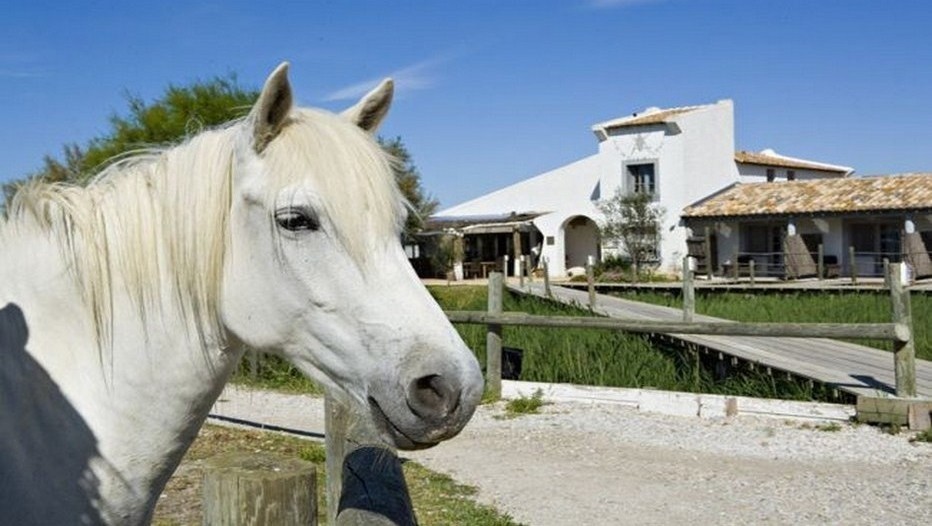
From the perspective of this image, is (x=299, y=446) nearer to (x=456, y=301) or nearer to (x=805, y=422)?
(x=805, y=422)

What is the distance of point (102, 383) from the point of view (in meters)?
1.78

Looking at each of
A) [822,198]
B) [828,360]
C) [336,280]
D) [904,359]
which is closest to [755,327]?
[904,359]

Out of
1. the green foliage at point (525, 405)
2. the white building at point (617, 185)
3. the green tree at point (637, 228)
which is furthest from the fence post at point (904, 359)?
the white building at point (617, 185)

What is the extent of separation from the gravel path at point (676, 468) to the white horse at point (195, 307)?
379cm

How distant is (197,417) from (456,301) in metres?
19.8

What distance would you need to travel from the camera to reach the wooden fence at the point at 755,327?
773cm

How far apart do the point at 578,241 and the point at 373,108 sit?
1454 inches

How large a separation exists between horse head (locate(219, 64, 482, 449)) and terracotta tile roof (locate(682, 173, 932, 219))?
29.5 metres

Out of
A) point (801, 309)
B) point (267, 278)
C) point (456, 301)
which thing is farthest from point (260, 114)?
point (456, 301)

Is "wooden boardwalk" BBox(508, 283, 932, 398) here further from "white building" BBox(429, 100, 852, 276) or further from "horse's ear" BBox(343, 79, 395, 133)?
"white building" BBox(429, 100, 852, 276)

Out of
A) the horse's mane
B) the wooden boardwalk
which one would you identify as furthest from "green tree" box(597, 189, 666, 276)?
the horse's mane

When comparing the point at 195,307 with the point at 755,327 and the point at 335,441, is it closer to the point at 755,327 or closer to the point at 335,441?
the point at 335,441

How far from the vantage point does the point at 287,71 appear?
1689 mm

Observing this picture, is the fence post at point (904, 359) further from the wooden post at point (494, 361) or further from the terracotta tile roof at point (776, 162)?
the terracotta tile roof at point (776, 162)
